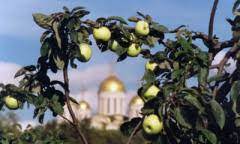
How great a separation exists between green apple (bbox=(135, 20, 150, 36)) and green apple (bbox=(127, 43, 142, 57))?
82 millimetres

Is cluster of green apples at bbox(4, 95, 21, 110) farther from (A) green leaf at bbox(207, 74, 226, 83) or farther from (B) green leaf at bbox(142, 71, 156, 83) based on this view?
(A) green leaf at bbox(207, 74, 226, 83)

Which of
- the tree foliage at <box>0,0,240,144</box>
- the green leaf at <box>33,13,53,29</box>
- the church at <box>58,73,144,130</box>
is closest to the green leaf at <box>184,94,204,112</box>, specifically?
the tree foliage at <box>0,0,240,144</box>

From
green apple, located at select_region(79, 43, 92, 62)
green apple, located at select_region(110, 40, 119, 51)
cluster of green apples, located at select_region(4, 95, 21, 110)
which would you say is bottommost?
cluster of green apples, located at select_region(4, 95, 21, 110)

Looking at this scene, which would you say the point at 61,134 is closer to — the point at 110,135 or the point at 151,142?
the point at 151,142

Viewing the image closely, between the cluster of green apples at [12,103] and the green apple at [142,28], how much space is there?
880 millimetres

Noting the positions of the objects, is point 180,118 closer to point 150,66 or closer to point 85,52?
point 150,66

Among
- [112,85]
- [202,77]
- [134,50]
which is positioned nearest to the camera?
[202,77]

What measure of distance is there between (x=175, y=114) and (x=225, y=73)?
609mm

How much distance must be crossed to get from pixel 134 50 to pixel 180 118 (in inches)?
28.0

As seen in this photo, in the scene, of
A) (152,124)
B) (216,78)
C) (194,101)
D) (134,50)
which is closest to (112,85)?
(134,50)

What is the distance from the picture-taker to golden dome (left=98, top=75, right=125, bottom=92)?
90250 millimetres

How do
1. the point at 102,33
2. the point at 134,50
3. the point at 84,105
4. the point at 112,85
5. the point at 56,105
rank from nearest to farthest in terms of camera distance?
the point at 102,33
the point at 134,50
the point at 56,105
the point at 84,105
the point at 112,85

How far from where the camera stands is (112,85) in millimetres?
90250

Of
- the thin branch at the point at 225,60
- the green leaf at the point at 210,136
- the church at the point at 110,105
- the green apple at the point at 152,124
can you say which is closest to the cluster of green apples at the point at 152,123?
the green apple at the point at 152,124
